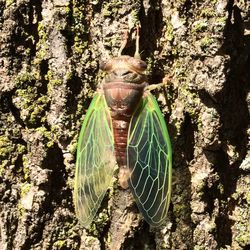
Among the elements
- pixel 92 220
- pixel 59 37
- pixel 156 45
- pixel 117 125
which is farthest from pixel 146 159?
pixel 59 37

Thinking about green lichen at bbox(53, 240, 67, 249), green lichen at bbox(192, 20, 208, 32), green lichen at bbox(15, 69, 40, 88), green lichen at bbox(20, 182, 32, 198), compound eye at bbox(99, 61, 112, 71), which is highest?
green lichen at bbox(192, 20, 208, 32)

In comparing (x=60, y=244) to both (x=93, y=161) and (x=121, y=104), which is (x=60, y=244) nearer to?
(x=93, y=161)

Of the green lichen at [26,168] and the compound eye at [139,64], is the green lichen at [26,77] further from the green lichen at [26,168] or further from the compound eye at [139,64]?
the compound eye at [139,64]

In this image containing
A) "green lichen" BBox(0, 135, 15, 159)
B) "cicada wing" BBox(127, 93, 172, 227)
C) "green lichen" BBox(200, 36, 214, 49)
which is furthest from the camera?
"green lichen" BBox(0, 135, 15, 159)

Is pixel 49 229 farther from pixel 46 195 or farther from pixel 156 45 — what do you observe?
pixel 156 45

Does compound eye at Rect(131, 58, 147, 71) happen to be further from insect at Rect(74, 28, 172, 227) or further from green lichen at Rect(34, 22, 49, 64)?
green lichen at Rect(34, 22, 49, 64)

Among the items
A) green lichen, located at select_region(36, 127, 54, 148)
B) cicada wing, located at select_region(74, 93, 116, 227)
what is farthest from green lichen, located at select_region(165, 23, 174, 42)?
green lichen, located at select_region(36, 127, 54, 148)

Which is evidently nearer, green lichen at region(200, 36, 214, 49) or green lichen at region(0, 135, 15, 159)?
green lichen at region(200, 36, 214, 49)
